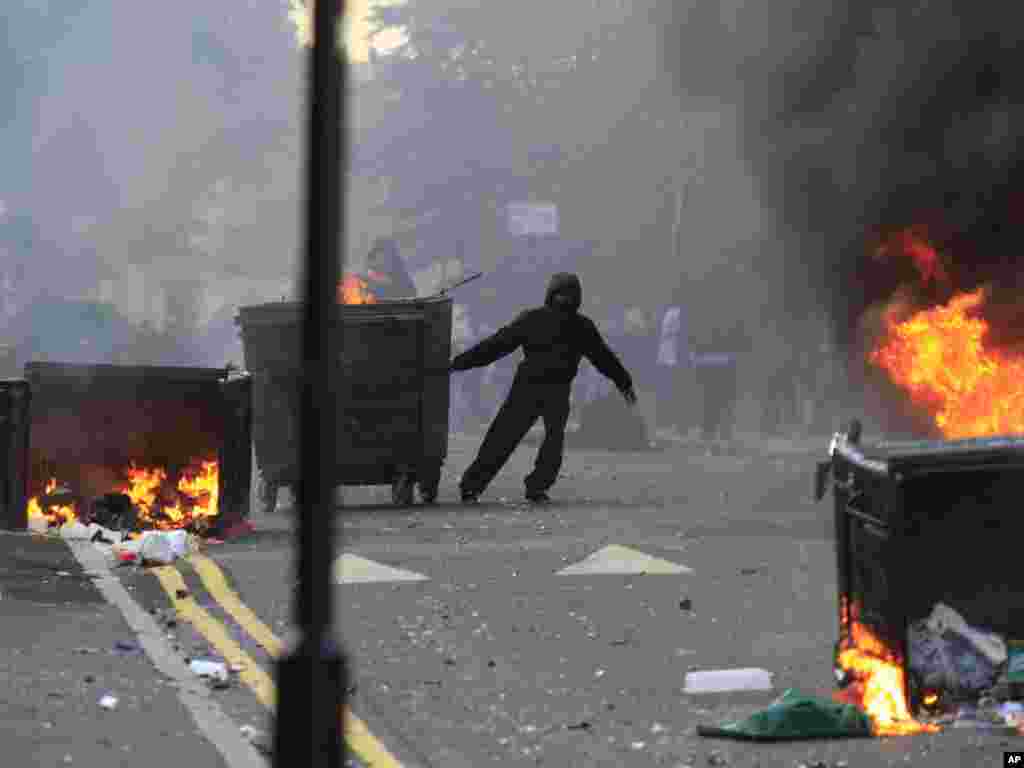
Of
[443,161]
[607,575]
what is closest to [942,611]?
[607,575]

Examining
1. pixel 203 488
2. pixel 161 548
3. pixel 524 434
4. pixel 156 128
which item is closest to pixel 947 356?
pixel 524 434

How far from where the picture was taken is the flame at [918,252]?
21406 millimetres

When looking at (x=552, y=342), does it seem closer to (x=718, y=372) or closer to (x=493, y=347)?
(x=493, y=347)

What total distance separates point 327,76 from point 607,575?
339 inches

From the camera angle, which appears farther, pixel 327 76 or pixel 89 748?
pixel 89 748

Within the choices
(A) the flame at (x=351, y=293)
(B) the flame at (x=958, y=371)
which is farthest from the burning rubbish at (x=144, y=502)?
(B) the flame at (x=958, y=371)

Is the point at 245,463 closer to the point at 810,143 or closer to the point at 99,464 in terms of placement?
the point at 99,464

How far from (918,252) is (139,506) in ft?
26.9

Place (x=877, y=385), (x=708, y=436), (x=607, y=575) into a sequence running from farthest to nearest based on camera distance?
(x=708, y=436) → (x=877, y=385) → (x=607, y=575)

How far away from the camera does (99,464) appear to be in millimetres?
17078

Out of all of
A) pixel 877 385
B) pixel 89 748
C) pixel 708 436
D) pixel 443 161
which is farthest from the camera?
pixel 443 161

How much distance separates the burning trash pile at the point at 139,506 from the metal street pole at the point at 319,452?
35.2 feet

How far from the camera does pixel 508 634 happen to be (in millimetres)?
11680

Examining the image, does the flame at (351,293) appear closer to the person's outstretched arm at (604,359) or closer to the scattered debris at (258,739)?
the person's outstretched arm at (604,359)
